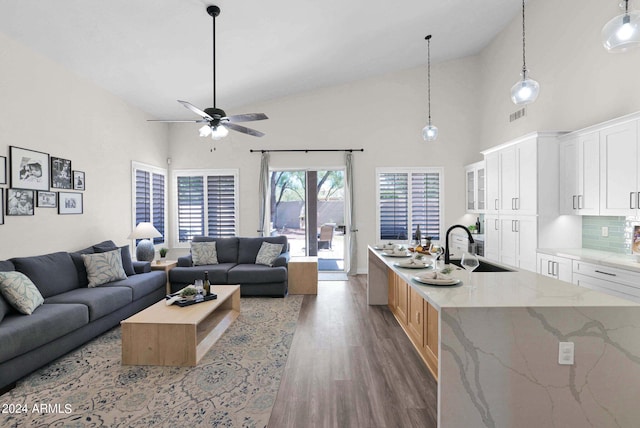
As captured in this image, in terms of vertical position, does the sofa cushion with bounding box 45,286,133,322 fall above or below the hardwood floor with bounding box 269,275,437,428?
above

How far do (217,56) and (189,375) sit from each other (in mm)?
3933

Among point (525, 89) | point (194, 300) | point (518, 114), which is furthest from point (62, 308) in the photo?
point (518, 114)

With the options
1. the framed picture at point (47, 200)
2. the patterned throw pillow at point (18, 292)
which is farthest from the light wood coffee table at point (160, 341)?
the framed picture at point (47, 200)

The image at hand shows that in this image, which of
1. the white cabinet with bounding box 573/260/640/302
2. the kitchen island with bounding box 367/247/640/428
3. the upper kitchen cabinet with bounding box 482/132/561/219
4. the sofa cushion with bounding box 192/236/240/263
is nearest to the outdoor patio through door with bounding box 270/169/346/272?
the sofa cushion with bounding box 192/236/240/263

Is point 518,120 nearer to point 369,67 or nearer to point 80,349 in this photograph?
point 369,67

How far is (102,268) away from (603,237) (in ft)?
20.1

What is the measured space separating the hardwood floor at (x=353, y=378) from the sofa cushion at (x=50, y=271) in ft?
8.75

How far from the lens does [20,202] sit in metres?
3.56

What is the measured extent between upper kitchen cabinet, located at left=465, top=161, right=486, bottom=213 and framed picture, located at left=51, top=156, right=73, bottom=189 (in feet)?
20.8

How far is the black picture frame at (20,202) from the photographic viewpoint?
3.45 meters

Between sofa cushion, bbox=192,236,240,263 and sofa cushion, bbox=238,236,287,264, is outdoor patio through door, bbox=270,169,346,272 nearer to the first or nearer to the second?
sofa cushion, bbox=238,236,287,264

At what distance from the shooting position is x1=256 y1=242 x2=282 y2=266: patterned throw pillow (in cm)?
534

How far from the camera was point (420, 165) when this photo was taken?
6691 millimetres

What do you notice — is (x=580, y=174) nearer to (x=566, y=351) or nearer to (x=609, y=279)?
(x=609, y=279)
